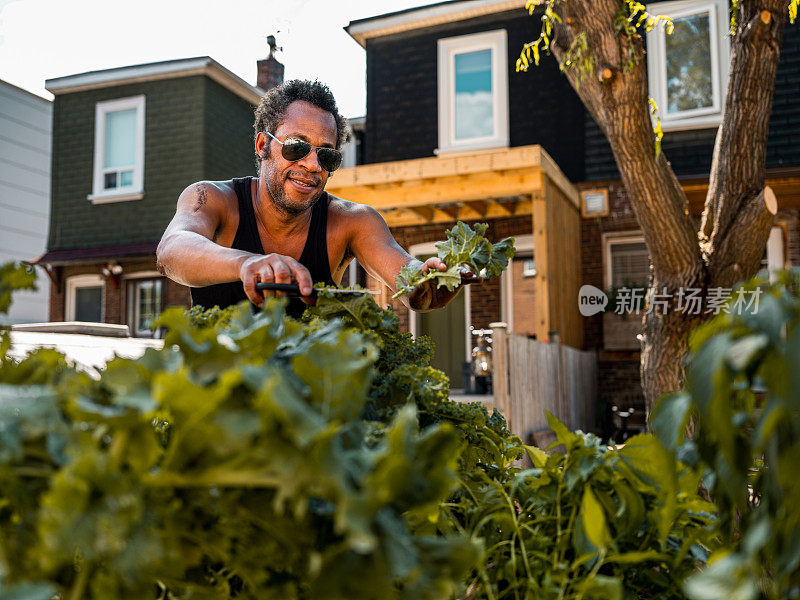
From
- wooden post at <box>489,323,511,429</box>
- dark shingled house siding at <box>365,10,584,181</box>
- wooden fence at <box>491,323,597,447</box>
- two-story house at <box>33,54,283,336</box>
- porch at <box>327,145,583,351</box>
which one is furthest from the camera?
two-story house at <box>33,54,283,336</box>

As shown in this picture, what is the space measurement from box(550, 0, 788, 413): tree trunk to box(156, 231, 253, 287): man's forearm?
3.57 meters

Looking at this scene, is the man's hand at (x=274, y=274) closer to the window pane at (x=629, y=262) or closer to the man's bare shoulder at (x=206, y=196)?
the man's bare shoulder at (x=206, y=196)

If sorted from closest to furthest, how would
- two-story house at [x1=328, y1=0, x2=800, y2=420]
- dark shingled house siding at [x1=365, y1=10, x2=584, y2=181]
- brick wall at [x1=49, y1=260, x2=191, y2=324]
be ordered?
two-story house at [x1=328, y1=0, x2=800, y2=420] → dark shingled house siding at [x1=365, y1=10, x2=584, y2=181] → brick wall at [x1=49, y1=260, x2=191, y2=324]

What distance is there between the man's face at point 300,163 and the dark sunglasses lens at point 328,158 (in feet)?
0.04

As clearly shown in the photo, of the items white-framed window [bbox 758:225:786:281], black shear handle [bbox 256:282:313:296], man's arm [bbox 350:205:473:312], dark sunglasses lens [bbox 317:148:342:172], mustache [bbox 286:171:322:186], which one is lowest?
black shear handle [bbox 256:282:313:296]

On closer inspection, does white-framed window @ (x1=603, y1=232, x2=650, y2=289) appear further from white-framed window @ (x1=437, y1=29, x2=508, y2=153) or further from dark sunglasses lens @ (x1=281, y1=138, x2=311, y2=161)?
dark sunglasses lens @ (x1=281, y1=138, x2=311, y2=161)

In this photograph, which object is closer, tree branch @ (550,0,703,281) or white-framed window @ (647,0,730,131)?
tree branch @ (550,0,703,281)

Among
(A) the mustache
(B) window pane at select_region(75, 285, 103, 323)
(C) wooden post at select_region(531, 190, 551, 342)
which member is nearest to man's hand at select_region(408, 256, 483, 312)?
(A) the mustache

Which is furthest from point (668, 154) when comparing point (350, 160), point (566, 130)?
point (350, 160)

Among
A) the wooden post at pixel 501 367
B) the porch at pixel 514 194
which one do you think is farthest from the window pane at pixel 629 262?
the wooden post at pixel 501 367

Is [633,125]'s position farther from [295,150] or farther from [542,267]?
[542,267]

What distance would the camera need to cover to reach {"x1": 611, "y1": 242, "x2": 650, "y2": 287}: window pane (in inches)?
429

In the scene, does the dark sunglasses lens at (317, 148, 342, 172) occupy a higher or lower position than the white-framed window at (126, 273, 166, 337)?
lower

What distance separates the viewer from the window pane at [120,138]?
14.2 metres
